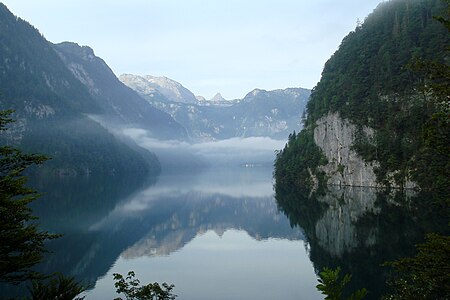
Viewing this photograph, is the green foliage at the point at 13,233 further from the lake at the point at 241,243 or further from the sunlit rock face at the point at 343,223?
the sunlit rock face at the point at 343,223

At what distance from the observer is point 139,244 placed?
64562mm

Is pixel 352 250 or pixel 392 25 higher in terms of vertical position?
pixel 392 25

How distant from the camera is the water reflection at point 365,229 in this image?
1649 inches

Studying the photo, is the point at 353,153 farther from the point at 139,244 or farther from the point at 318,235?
the point at 139,244

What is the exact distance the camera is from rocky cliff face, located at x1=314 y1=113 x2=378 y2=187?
138 metres

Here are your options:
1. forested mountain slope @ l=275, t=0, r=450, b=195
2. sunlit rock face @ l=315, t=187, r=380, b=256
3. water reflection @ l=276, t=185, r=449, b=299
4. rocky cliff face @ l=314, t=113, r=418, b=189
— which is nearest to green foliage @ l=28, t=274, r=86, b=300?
water reflection @ l=276, t=185, r=449, b=299

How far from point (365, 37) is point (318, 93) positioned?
30236mm

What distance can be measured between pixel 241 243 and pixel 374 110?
8956 centimetres

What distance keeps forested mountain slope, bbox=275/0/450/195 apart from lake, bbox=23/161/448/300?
73.5 ft

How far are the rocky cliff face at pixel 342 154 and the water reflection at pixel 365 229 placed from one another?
106ft

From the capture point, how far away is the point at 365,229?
62312mm

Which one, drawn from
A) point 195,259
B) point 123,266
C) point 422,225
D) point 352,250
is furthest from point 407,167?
point 123,266

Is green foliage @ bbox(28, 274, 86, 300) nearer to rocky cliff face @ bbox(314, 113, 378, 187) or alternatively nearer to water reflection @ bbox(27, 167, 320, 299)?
water reflection @ bbox(27, 167, 320, 299)

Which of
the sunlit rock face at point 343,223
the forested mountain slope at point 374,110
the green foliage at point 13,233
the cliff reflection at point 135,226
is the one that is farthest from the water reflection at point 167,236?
the forested mountain slope at point 374,110
